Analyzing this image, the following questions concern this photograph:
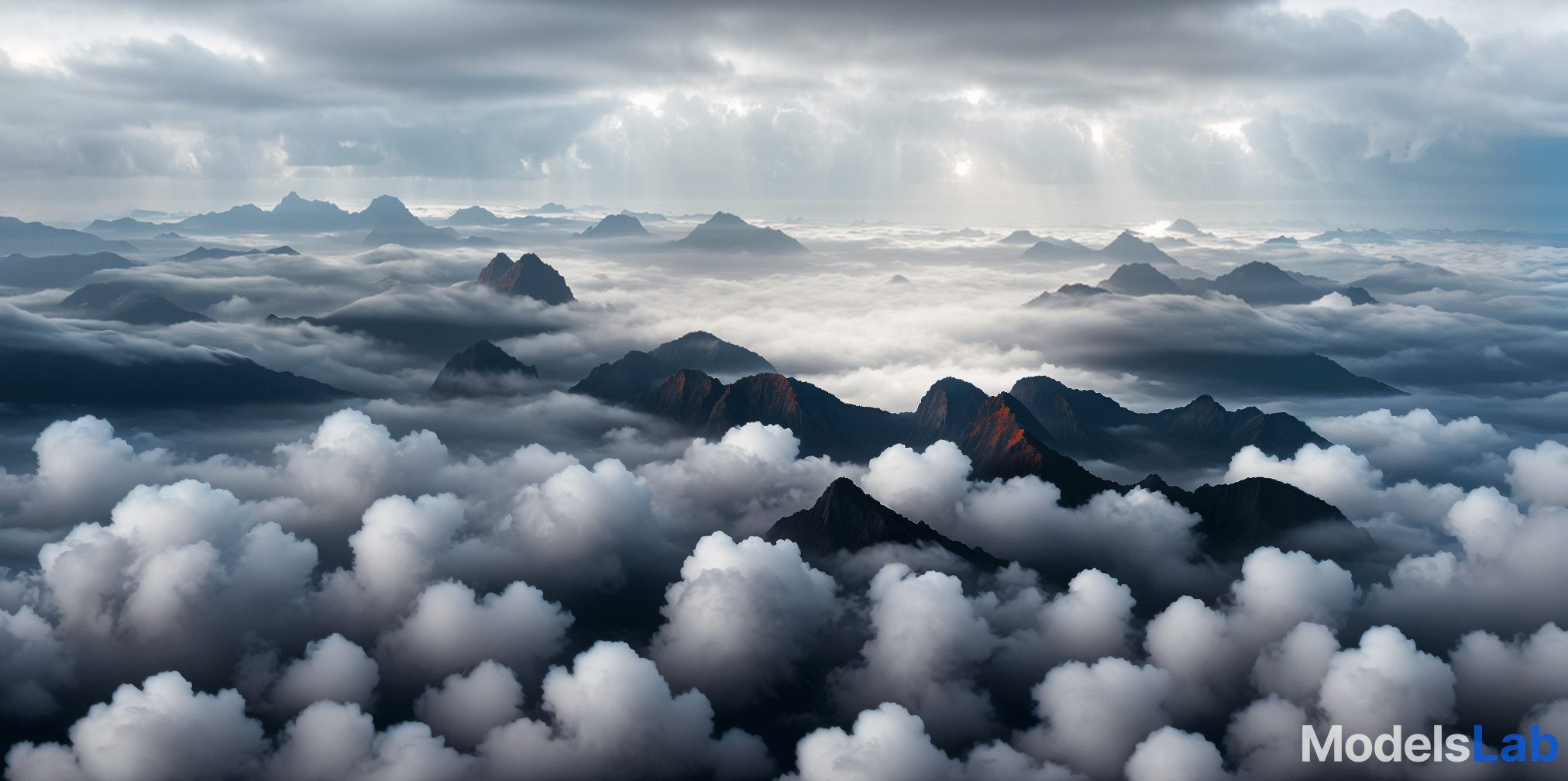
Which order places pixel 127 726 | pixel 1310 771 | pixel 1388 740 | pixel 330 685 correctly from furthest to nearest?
pixel 330 685 < pixel 1310 771 < pixel 1388 740 < pixel 127 726

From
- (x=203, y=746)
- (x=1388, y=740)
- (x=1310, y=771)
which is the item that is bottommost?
(x=1310, y=771)

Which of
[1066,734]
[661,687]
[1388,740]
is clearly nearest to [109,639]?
[661,687]

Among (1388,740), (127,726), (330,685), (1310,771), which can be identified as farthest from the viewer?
(330,685)

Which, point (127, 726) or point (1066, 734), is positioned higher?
point (127, 726)

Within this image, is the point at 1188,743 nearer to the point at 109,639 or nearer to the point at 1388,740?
the point at 1388,740

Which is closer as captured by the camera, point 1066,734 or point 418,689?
point 1066,734

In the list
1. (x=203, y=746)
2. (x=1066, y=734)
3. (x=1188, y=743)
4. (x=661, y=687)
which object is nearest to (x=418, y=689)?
(x=203, y=746)
